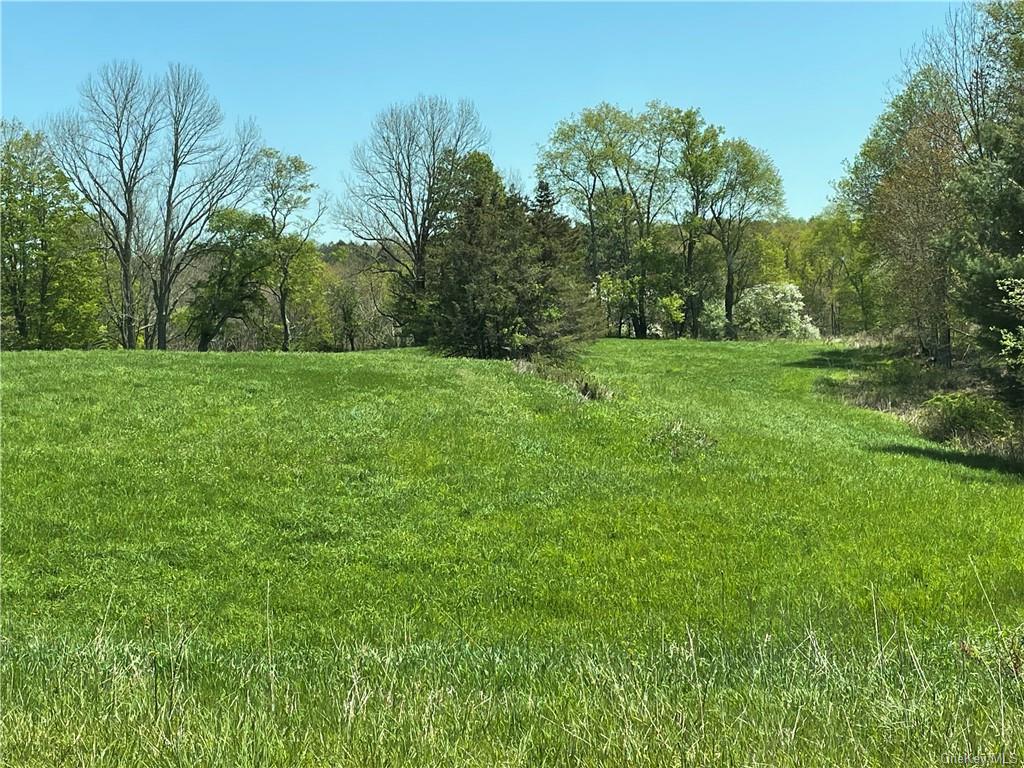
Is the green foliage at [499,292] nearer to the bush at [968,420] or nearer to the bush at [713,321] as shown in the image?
the bush at [968,420]

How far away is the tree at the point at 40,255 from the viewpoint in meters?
33.8

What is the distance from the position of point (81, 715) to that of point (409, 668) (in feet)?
5.63

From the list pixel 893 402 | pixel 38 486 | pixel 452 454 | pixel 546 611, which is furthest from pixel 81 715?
pixel 893 402

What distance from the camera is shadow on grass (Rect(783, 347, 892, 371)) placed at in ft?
90.6

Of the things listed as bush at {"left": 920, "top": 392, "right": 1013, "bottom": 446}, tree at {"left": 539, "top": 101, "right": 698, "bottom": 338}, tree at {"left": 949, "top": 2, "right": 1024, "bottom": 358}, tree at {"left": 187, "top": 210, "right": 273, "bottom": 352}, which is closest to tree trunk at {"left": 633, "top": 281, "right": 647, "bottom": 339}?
tree at {"left": 539, "top": 101, "right": 698, "bottom": 338}

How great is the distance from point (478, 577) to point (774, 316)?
152 ft

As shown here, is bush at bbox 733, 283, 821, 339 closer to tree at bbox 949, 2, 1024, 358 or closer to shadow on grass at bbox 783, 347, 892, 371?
shadow on grass at bbox 783, 347, 892, 371

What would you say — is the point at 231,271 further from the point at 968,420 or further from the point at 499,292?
the point at 968,420

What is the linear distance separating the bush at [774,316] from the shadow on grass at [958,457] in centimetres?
3567

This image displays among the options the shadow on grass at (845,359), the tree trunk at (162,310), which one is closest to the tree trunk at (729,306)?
the shadow on grass at (845,359)

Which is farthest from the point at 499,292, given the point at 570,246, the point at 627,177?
the point at 627,177

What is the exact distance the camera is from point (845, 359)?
29.7 meters

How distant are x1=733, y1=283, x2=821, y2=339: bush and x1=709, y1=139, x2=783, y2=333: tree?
1.39 m

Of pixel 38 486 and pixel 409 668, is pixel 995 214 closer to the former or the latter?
pixel 409 668
